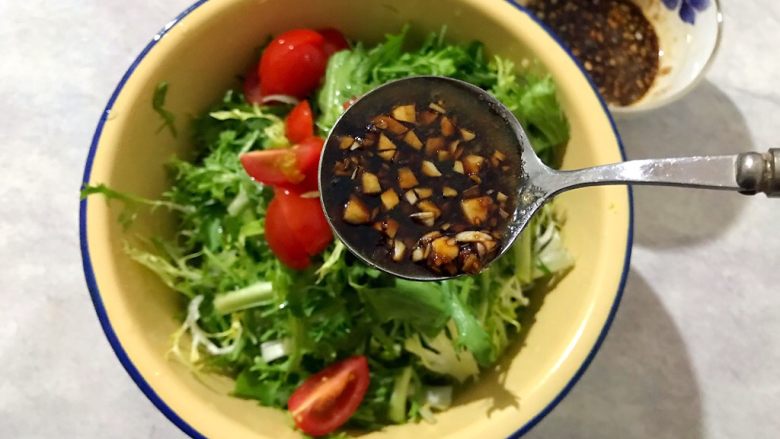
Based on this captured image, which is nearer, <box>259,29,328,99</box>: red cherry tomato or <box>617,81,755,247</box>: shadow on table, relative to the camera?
<box>259,29,328,99</box>: red cherry tomato

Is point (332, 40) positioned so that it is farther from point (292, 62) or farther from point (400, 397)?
point (400, 397)

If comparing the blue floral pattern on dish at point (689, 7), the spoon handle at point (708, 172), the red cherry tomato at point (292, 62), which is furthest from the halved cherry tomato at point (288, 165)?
the blue floral pattern on dish at point (689, 7)

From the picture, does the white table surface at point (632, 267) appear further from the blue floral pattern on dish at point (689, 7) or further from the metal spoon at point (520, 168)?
the metal spoon at point (520, 168)

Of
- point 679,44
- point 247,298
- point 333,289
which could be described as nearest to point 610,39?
point 679,44

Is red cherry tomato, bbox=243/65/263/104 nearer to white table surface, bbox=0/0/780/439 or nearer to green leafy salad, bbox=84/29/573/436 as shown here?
green leafy salad, bbox=84/29/573/436

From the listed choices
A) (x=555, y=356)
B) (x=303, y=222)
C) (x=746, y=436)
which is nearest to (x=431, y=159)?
(x=303, y=222)

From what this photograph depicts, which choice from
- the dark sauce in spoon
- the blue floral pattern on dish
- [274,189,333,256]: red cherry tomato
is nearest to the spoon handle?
the dark sauce in spoon
